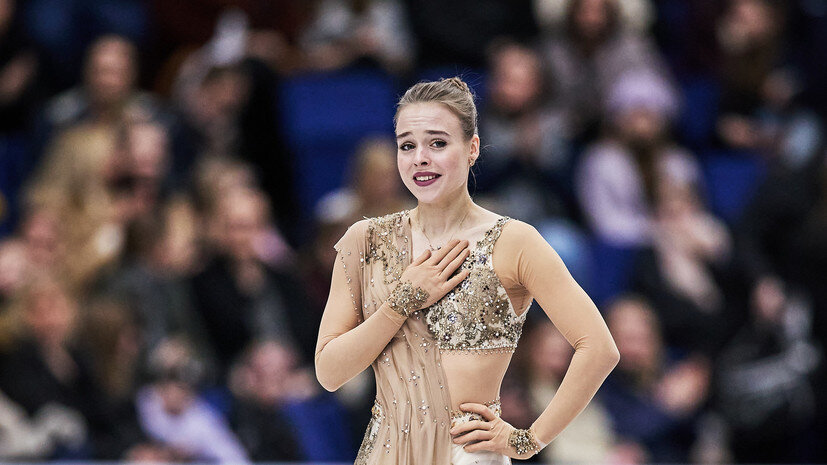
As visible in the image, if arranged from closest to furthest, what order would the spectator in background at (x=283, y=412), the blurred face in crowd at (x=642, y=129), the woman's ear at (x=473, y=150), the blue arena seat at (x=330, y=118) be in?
1. the woman's ear at (x=473, y=150)
2. the spectator in background at (x=283, y=412)
3. the blurred face in crowd at (x=642, y=129)
4. the blue arena seat at (x=330, y=118)

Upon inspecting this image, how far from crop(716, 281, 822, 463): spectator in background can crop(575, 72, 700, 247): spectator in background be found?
95 centimetres

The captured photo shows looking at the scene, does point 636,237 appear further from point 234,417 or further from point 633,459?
point 234,417

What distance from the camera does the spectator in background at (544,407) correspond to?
687cm

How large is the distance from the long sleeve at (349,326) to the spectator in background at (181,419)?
373 cm

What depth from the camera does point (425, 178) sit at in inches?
126

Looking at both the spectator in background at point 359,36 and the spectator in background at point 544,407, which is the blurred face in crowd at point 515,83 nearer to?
the spectator in background at point 359,36

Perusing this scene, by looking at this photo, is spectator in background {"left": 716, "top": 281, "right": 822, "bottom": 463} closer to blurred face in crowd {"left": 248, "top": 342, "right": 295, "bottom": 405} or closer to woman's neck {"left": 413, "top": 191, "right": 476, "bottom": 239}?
blurred face in crowd {"left": 248, "top": 342, "right": 295, "bottom": 405}

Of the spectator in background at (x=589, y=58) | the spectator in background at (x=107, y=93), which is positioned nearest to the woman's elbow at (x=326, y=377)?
the spectator in background at (x=107, y=93)

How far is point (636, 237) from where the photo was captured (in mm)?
7859

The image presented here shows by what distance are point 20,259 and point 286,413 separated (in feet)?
6.61

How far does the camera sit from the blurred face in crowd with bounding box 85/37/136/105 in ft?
26.3

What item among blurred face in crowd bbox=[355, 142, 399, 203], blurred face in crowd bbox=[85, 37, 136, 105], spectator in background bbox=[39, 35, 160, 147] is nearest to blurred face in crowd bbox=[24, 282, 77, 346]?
spectator in background bbox=[39, 35, 160, 147]

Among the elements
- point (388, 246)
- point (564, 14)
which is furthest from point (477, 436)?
A: point (564, 14)

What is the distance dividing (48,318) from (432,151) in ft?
14.7
